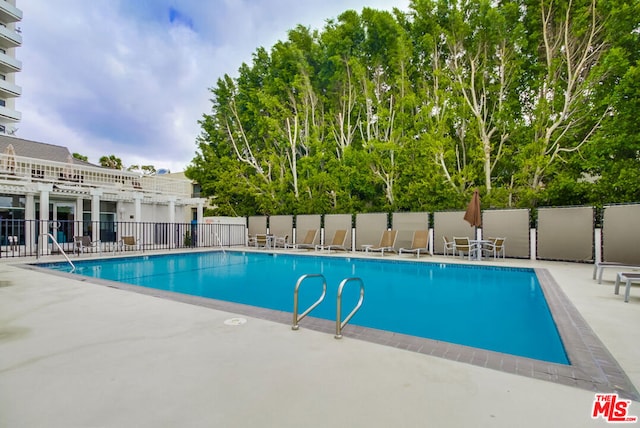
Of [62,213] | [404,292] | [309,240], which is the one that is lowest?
[404,292]

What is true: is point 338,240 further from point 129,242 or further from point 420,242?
point 129,242

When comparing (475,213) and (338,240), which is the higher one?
(475,213)

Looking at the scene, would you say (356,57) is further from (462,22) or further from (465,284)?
(465,284)

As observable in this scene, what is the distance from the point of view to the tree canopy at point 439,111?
1227cm

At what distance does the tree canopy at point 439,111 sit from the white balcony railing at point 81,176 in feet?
12.1

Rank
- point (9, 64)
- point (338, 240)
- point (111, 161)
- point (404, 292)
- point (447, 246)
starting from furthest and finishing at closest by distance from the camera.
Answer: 1. point (9, 64)
2. point (111, 161)
3. point (338, 240)
4. point (447, 246)
5. point (404, 292)

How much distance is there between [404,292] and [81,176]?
17.3 metres

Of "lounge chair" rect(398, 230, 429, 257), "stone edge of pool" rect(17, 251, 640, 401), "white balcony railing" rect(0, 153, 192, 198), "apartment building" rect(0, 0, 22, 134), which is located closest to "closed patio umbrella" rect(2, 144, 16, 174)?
"white balcony railing" rect(0, 153, 192, 198)

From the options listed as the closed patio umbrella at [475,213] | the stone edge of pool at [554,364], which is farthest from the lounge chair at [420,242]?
the stone edge of pool at [554,364]

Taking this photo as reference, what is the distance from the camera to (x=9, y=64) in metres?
32.3

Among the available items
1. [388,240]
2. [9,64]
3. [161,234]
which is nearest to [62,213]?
[161,234]

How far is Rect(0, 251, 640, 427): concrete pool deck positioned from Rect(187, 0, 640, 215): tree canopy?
36.5 ft

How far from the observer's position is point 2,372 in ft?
8.32

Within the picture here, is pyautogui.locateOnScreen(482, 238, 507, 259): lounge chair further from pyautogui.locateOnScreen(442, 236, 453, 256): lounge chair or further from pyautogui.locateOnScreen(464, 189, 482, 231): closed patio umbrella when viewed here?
pyautogui.locateOnScreen(442, 236, 453, 256): lounge chair
